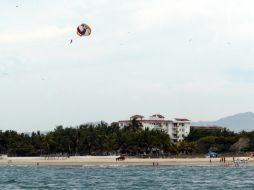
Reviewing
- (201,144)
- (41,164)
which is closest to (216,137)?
(201,144)

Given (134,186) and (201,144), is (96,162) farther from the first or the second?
(134,186)

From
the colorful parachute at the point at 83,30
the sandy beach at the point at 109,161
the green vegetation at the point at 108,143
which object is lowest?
the sandy beach at the point at 109,161

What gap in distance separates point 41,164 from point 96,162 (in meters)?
12.5

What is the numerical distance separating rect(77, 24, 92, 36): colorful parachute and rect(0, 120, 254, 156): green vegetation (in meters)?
89.4

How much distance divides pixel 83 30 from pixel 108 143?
302ft

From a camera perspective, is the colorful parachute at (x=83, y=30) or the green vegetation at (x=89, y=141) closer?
the colorful parachute at (x=83, y=30)

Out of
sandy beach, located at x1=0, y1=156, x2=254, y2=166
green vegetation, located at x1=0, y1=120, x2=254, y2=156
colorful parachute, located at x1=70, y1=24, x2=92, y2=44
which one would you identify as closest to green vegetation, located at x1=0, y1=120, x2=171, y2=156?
green vegetation, located at x1=0, y1=120, x2=254, y2=156

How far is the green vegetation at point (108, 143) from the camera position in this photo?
511 feet

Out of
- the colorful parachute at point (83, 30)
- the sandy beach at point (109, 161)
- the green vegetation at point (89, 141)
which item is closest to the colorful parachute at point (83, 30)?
the colorful parachute at point (83, 30)

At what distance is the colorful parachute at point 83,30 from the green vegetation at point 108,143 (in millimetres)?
89449

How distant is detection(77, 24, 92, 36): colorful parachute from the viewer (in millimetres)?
64562

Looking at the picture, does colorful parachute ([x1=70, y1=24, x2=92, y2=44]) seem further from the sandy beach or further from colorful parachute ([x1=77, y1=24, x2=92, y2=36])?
the sandy beach

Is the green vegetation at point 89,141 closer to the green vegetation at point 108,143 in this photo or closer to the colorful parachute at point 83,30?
the green vegetation at point 108,143

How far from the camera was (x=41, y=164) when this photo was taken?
141750 mm
